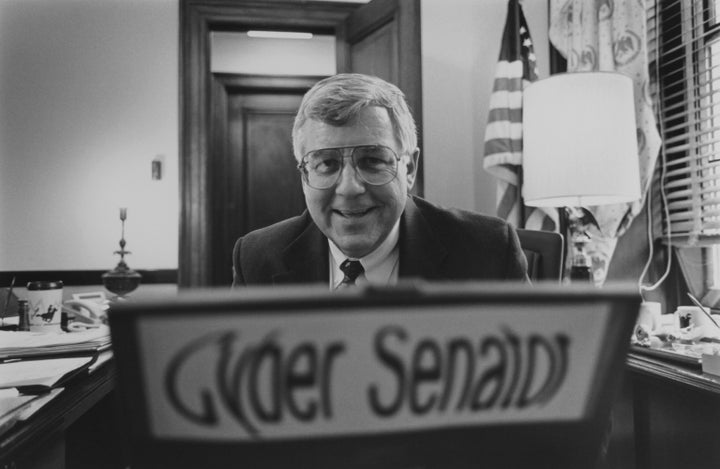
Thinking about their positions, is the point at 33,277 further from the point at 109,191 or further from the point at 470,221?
the point at 470,221

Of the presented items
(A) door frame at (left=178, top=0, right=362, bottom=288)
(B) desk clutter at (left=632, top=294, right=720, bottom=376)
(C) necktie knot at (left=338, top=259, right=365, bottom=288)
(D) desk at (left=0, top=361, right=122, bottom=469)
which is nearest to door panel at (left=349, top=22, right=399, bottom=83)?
(A) door frame at (left=178, top=0, right=362, bottom=288)

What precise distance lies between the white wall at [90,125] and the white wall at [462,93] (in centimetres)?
3

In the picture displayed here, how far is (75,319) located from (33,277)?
138cm

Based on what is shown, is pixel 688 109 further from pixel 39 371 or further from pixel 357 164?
pixel 39 371

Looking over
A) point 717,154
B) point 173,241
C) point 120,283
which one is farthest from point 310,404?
point 173,241

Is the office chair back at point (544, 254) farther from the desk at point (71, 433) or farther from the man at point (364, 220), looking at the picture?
A: the desk at point (71, 433)

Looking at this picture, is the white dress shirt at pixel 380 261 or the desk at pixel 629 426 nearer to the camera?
the desk at pixel 629 426

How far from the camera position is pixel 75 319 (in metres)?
1.59

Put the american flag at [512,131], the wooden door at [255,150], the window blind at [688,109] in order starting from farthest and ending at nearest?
the wooden door at [255,150], the american flag at [512,131], the window blind at [688,109]

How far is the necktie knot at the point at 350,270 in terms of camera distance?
122cm

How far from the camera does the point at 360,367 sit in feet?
0.87

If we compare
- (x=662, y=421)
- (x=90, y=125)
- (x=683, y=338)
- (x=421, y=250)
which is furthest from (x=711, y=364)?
(x=90, y=125)

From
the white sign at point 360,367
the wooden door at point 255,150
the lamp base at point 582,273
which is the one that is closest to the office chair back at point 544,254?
the lamp base at point 582,273

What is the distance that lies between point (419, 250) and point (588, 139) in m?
0.71
